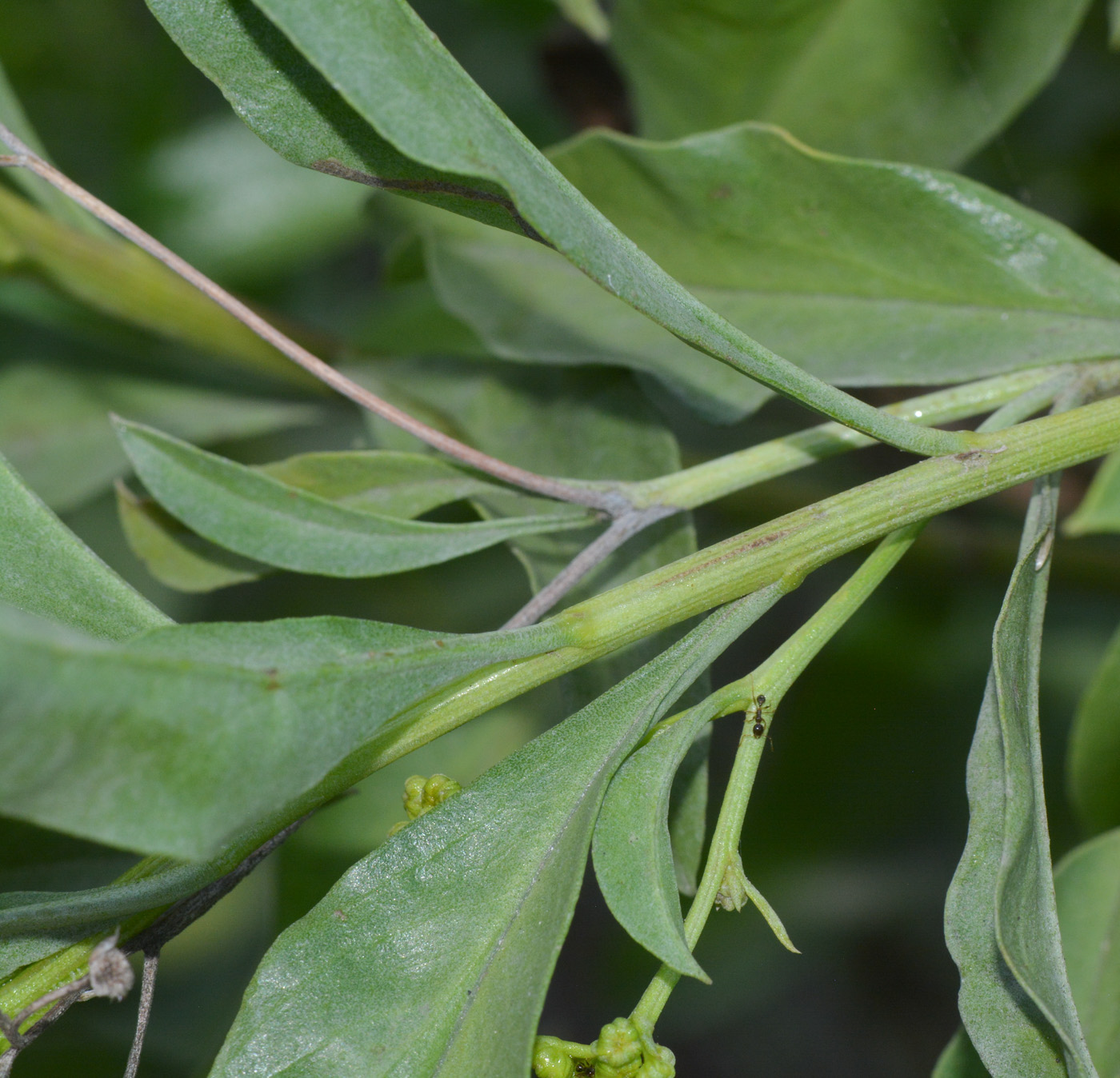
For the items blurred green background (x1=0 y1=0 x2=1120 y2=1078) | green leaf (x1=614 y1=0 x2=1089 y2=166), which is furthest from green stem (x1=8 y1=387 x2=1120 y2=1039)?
blurred green background (x1=0 y1=0 x2=1120 y2=1078)

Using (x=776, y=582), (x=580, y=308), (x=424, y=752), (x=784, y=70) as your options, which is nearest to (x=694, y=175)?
(x=580, y=308)

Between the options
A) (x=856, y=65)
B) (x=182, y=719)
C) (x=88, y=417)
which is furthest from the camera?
(x=88, y=417)

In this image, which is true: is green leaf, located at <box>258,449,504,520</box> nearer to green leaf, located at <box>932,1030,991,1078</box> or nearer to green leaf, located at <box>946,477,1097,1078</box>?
green leaf, located at <box>946,477,1097,1078</box>

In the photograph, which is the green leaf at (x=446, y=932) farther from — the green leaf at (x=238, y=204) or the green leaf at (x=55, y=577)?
the green leaf at (x=238, y=204)

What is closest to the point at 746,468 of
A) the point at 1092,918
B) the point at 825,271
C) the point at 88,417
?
the point at 825,271

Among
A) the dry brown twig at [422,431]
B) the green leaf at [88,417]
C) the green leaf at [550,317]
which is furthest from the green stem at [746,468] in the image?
the green leaf at [88,417]

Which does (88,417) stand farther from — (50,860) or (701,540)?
(701,540)

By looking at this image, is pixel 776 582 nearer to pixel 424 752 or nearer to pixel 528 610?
pixel 528 610
